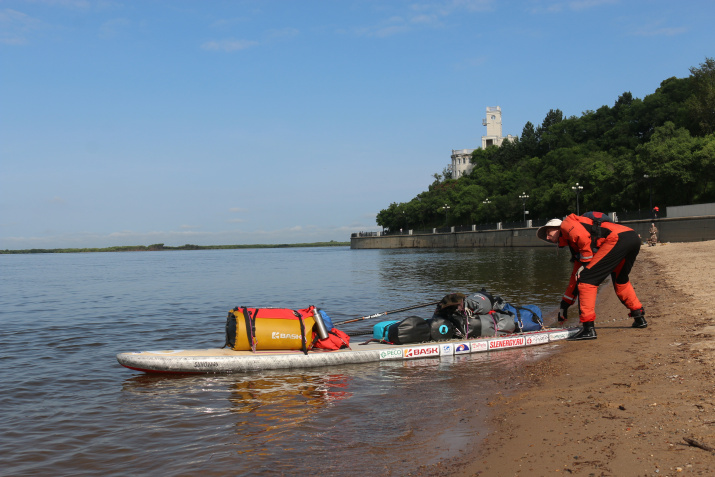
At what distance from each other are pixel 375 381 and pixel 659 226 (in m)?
54.1

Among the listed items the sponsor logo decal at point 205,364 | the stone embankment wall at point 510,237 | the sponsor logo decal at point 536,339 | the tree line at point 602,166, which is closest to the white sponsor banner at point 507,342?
the sponsor logo decal at point 536,339

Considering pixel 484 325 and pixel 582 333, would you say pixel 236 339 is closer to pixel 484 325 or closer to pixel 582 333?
pixel 484 325

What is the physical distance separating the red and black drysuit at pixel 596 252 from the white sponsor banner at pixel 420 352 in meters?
2.86

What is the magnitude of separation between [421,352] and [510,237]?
79006 millimetres

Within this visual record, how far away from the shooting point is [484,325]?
10867mm

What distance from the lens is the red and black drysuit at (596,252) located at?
32.0ft

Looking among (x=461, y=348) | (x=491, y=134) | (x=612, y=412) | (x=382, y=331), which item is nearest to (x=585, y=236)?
(x=461, y=348)

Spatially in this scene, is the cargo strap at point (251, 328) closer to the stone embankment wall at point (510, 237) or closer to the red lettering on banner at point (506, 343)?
the red lettering on banner at point (506, 343)

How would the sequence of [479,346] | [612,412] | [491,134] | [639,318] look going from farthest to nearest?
[491,134] → [639,318] → [479,346] → [612,412]

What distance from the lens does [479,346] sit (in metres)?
10.3

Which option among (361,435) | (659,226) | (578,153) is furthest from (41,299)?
(578,153)

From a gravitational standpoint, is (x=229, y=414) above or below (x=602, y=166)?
below

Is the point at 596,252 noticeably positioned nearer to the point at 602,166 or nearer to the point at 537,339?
the point at 537,339

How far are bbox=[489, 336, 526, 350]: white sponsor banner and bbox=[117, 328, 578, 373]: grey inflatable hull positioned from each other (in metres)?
0.02
